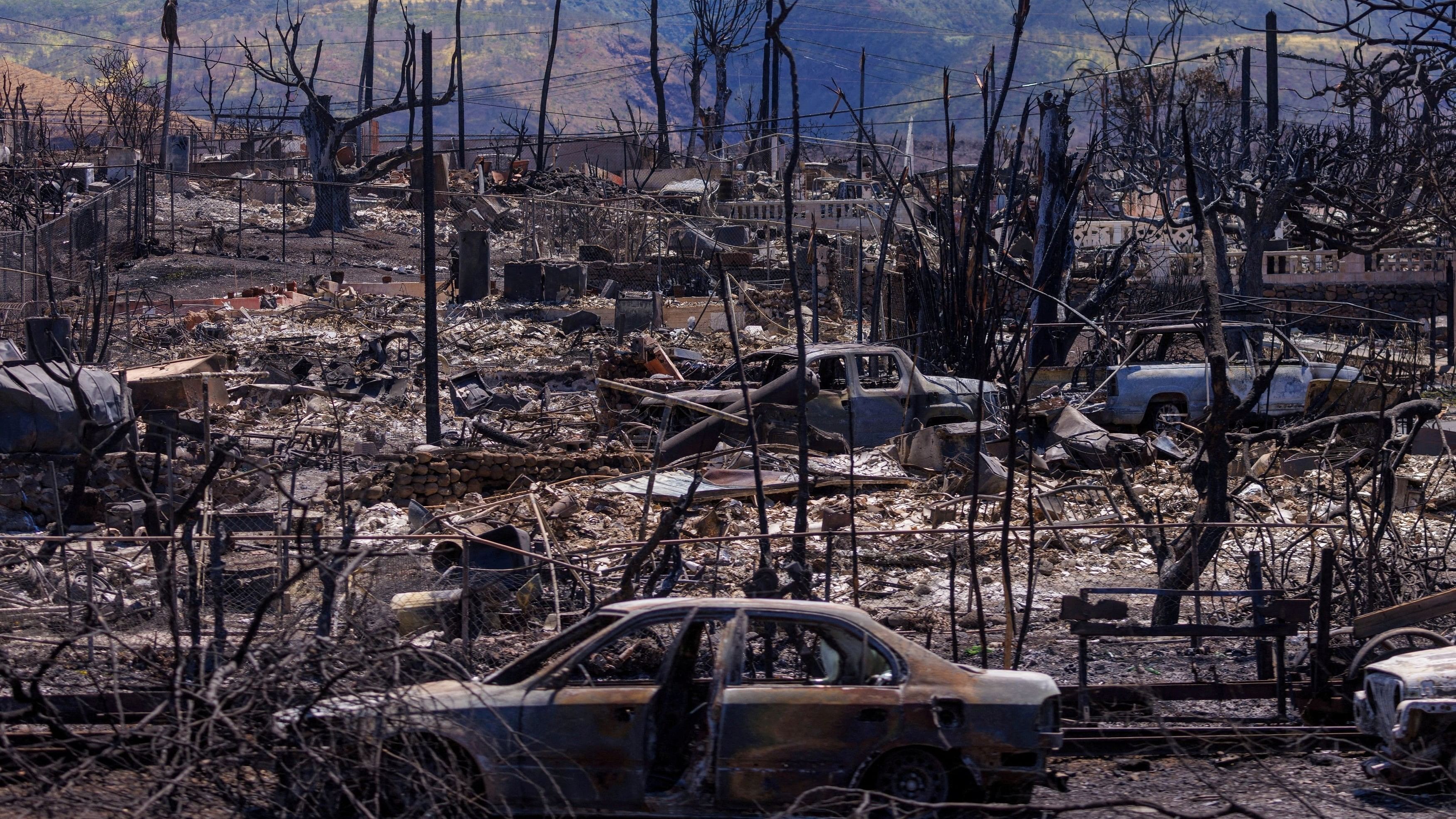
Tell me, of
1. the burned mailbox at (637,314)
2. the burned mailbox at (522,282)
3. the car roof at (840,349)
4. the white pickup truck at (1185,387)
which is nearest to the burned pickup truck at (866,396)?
the car roof at (840,349)

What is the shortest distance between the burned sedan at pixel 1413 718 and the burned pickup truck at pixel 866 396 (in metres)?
7.74

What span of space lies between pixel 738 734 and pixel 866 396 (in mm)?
8949

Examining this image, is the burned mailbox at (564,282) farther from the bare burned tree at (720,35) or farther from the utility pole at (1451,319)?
the bare burned tree at (720,35)

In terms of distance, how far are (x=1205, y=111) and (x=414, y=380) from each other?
72.1 ft

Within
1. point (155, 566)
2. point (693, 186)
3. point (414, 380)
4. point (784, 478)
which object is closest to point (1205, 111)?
point (693, 186)

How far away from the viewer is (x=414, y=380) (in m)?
20.1

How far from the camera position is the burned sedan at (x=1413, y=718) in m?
6.24

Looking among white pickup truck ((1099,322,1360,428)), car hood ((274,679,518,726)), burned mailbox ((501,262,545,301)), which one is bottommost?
car hood ((274,679,518,726))

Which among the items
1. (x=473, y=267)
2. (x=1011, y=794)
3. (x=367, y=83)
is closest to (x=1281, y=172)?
(x=473, y=267)

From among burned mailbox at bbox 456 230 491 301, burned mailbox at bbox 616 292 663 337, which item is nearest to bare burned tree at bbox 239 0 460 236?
burned mailbox at bbox 456 230 491 301

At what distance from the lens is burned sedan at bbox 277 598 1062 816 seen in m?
5.76

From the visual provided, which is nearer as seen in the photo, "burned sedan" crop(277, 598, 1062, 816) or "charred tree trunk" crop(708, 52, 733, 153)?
"burned sedan" crop(277, 598, 1062, 816)

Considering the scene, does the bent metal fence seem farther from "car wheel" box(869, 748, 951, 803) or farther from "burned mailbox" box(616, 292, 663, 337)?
"car wheel" box(869, 748, 951, 803)

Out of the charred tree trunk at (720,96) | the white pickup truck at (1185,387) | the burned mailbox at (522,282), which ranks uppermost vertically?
the charred tree trunk at (720,96)
